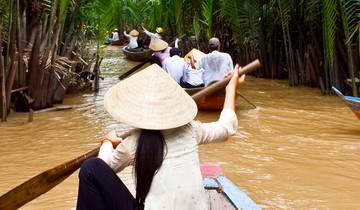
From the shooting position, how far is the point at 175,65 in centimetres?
856

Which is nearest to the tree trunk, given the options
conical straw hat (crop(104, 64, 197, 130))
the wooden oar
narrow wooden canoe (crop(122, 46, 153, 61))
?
the wooden oar

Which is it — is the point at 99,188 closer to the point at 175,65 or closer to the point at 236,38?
the point at 175,65

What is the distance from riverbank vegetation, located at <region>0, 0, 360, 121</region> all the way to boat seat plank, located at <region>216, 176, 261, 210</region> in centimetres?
460

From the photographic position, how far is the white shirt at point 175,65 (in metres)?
8.54

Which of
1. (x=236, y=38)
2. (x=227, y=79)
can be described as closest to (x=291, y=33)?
(x=236, y=38)

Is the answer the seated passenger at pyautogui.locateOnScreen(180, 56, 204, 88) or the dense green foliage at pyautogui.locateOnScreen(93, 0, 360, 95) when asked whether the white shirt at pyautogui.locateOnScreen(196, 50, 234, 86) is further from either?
the dense green foliage at pyautogui.locateOnScreen(93, 0, 360, 95)

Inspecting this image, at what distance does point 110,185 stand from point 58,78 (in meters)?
6.89

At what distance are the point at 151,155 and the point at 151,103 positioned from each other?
230mm

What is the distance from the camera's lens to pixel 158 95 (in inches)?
92.0

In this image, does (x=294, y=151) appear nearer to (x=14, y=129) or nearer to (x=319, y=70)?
(x=14, y=129)

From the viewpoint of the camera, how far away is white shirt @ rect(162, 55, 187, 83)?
8.54 m

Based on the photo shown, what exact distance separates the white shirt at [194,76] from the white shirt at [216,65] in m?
0.18

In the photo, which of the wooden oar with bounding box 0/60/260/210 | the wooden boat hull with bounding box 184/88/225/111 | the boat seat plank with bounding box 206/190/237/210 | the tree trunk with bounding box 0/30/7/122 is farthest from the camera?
the wooden boat hull with bounding box 184/88/225/111

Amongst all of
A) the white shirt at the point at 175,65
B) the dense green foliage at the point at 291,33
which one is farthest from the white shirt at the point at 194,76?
the dense green foliage at the point at 291,33
